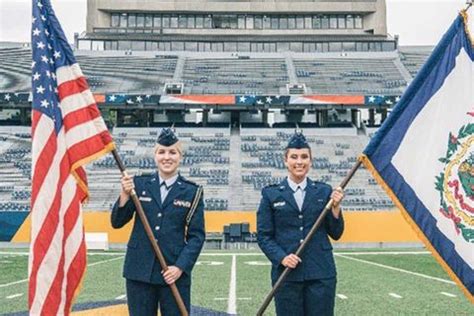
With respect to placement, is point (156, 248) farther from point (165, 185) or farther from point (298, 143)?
point (298, 143)

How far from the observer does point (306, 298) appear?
13.0 ft

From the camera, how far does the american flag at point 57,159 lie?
4098 millimetres

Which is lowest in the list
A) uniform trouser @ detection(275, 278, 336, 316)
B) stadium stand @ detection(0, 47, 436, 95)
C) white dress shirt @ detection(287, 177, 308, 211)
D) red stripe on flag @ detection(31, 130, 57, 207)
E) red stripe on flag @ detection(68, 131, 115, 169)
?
uniform trouser @ detection(275, 278, 336, 316)

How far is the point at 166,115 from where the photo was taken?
130ft

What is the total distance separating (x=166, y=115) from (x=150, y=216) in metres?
36.1

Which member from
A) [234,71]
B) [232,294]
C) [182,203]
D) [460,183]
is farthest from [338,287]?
[234,71]

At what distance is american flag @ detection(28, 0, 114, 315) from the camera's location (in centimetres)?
410

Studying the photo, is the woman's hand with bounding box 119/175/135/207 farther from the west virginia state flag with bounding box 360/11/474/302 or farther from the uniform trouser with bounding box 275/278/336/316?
the west virginia state flag with bounding box 360/11/474/302

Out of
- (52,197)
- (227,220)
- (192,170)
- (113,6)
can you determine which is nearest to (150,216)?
(52,197)

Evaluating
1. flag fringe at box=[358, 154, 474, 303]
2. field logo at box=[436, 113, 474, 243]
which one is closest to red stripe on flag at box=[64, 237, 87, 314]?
flag fringe at box=[358, 154, 474, 303]

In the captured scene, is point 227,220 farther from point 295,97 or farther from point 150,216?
point 150,216

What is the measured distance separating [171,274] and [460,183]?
2066 mm

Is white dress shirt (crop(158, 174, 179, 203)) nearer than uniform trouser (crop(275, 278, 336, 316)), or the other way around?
uniform trouser (crop(275, 278, 336, 316))

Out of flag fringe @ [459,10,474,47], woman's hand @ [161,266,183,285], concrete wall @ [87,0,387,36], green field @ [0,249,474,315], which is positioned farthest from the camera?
concrete wall @ [87,0,387,36]
